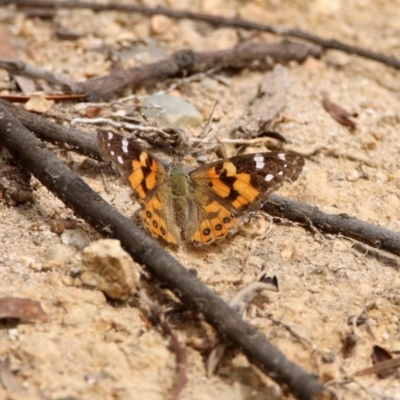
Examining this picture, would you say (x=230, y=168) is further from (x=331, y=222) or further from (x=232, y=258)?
(x=331, y=222)

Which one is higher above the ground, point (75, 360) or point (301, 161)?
point (301, 161)

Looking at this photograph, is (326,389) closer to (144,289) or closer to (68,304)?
(144,289)

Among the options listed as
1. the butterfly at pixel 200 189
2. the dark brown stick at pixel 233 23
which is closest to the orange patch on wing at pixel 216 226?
the butterfly at pixel 200 189

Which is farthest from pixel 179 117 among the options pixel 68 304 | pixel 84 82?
pixel 68 304

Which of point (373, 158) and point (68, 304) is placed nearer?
point (68, 304)

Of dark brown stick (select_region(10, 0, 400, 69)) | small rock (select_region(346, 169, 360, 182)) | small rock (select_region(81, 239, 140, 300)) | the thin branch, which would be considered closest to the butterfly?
small rock (select_region(81, 239, 140, 300))

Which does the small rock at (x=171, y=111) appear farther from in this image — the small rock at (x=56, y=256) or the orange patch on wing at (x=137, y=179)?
the small rock at (x=56, y=256)

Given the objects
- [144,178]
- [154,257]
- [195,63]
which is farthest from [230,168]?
[195,63]

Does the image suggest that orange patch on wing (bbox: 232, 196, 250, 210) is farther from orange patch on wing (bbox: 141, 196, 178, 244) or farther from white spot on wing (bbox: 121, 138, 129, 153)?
white spot on wing (bbox: 121, 138, 129, 153)
